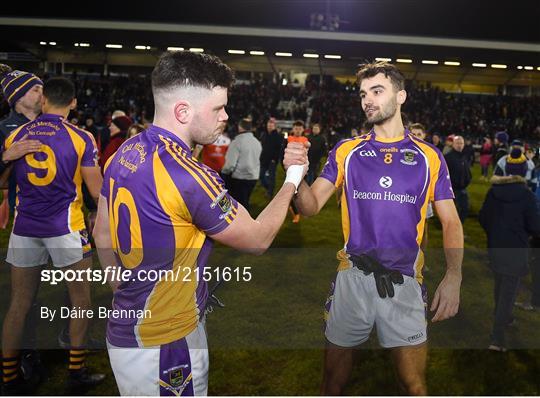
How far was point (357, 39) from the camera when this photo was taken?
103ft

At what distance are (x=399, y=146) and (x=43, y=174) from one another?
274cm

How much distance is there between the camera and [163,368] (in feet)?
7.22

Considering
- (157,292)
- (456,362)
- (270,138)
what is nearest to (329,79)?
(270,138)

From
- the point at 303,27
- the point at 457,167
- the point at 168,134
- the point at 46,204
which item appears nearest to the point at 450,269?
the point at 168,134

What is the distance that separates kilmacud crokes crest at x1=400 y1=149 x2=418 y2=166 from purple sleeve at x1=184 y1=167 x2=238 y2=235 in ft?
5.02

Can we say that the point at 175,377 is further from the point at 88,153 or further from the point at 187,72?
the point at 88,153

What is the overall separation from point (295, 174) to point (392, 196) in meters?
0.90

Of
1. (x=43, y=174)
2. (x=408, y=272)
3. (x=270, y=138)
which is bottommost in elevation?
(x=408, y=272)

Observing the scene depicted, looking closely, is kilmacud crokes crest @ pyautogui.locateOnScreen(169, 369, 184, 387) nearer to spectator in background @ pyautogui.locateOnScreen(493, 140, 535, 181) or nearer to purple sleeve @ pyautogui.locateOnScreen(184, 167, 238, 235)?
purple sleeve @ pyautogui.locateOnScreen(184, 167, 238, 235)

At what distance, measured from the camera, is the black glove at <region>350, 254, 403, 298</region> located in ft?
9.90

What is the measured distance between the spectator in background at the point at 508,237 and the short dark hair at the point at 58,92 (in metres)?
4.20

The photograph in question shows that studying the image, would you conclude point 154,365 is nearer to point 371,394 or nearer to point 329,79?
point 371,394

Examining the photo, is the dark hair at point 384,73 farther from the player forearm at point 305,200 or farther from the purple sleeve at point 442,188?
the player forearm at point 305,200

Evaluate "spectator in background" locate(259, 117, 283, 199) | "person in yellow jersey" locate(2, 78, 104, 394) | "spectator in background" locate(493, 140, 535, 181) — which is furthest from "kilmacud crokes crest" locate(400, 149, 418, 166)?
"spectator in background" locate(259, 117, 283, 199)
